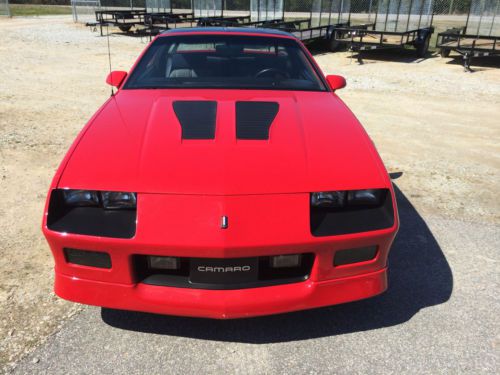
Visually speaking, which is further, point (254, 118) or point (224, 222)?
point (254, 118)

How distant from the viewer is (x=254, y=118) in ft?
8.94

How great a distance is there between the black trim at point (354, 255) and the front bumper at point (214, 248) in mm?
26

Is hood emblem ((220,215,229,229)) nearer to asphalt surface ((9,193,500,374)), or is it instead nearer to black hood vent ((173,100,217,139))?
black hood vent ((173,100,217,139))

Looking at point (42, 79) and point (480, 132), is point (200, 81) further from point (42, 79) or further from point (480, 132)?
point (42, 79)

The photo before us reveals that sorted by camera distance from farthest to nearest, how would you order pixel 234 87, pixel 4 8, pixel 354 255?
pixel 4 8
pixel 234 87
pixel 354 255

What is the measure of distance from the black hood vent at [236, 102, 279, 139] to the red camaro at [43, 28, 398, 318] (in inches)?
2.2

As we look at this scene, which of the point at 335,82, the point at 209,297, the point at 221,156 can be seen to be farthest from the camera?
the point at 335,82

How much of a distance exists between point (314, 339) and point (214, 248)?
92 cm

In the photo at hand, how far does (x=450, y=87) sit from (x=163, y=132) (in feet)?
30.9

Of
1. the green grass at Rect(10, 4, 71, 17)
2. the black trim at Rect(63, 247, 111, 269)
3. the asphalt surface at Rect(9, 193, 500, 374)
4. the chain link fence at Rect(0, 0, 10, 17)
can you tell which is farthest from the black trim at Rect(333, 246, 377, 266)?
the green grass at Rect(10, 4, 71, 17)

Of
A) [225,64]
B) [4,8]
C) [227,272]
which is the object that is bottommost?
[227,272]

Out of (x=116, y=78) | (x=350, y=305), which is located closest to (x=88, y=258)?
(x=350, y=305)

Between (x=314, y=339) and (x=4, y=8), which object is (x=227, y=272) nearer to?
(x=314, y=339)

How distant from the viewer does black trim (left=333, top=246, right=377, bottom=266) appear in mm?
2123
